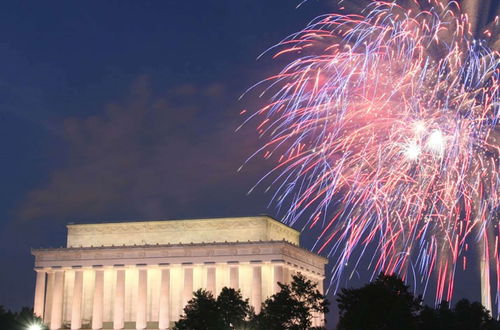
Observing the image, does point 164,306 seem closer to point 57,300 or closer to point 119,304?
point 119,304

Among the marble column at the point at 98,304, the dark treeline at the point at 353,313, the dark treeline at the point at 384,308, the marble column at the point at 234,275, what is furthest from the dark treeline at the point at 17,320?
the dark treeline at the point at 384,308

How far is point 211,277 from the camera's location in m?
128

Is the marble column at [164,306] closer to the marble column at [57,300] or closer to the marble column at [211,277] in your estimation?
the marble column at [211,277]

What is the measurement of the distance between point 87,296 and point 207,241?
23053mm

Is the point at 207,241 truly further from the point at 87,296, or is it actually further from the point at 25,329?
the point at 25,329

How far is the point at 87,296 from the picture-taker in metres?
138

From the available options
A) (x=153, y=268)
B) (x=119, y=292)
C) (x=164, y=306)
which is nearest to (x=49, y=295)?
(x=119, y=292)

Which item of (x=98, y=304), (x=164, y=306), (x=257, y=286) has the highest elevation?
(x=257, y=286)

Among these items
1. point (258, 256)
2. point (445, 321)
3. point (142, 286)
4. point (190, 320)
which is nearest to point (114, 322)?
point (142, 286)

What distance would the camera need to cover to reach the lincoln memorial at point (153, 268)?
421 ft

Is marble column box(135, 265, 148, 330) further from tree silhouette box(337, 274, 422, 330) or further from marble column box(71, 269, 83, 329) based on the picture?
tree silhouette box(337, 274, 422, 330)

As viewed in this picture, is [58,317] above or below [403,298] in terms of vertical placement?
above

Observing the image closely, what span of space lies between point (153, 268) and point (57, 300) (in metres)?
17.6

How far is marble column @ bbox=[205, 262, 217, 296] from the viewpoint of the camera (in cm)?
12719
